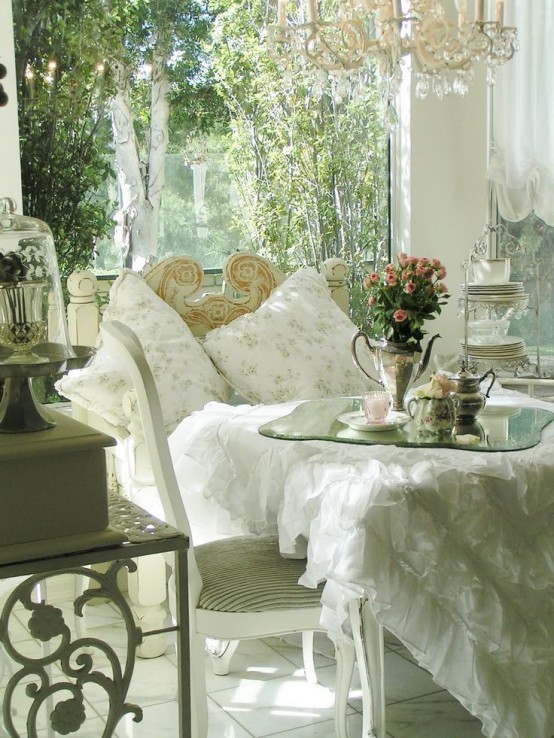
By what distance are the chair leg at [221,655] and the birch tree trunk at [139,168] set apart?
64.6 inches

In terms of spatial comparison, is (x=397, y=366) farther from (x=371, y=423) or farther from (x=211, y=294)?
(x=211, y=294)

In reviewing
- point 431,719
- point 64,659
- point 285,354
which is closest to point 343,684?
point 431,719

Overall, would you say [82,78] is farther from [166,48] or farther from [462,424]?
[462,424]

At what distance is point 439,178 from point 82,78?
1.58 metres

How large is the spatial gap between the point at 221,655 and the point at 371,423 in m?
Answer: 0.93

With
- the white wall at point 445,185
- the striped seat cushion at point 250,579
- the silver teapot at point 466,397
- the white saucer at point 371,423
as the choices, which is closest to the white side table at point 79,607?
the striped seat cushion at point 250,579

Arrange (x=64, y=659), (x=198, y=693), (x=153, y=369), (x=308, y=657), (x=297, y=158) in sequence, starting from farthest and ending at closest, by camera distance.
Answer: (x=297, y=158)
(x=153, y=369)
(x=308, y=657)
(x=198, y=693)
(x=64, y=659)

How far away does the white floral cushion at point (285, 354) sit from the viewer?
355 cm

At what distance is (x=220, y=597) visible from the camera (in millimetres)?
2264

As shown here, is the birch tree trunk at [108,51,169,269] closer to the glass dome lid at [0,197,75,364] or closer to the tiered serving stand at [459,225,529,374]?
the tiered serving stand at [459,225,529,374]

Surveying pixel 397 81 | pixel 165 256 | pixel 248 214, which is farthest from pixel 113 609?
pixel 397 81

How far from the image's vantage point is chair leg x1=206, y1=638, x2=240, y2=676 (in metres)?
2.92

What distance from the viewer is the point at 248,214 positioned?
4.25 metres

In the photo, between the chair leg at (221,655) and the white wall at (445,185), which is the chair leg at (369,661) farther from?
the white wall at (445,185)
